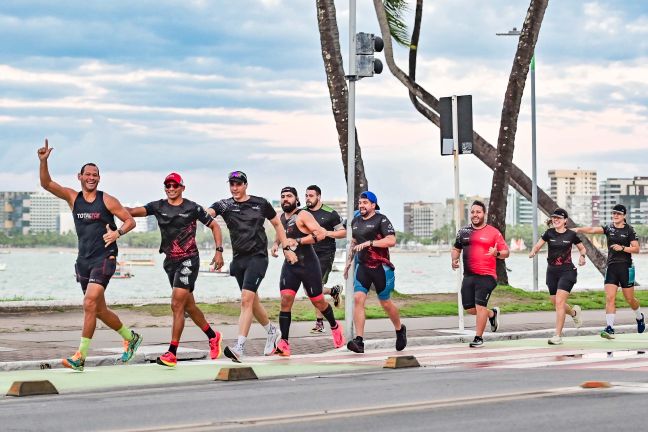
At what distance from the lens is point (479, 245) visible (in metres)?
18.6

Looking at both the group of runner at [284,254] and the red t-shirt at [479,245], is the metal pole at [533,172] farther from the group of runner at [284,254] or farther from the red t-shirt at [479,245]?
the red t-shirt at [479,245]

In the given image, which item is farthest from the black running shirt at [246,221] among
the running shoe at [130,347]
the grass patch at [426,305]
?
the grass patch at [426,305]

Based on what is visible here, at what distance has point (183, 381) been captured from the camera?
14.0 m

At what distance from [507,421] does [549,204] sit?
28.0m

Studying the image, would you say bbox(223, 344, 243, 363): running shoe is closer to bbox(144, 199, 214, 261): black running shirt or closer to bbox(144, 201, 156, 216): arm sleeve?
bbox(144, 199, 214, 261): black running shirt

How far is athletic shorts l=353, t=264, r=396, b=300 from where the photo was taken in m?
17.4

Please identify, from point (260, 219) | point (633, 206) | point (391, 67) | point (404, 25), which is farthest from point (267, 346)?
point (633, 206)

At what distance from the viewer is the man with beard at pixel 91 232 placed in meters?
14.9

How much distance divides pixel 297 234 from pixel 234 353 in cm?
243

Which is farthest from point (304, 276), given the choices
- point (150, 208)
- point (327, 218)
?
point (150, 208)

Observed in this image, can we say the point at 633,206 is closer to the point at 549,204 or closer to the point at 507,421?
the point at 549,204

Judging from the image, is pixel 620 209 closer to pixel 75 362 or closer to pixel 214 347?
pixel 214 347

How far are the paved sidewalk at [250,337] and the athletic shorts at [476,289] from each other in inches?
30.9

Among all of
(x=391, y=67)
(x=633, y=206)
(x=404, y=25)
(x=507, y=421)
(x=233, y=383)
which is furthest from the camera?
(x=633, y=206)
